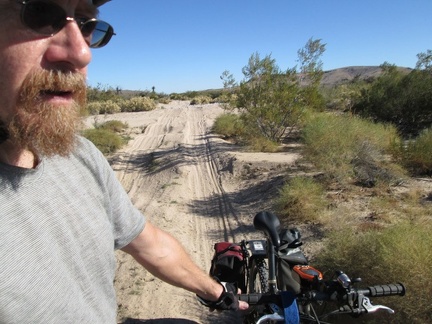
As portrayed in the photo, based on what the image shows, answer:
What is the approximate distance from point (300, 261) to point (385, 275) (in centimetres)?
176

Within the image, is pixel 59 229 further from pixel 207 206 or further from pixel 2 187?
pixel 207 206

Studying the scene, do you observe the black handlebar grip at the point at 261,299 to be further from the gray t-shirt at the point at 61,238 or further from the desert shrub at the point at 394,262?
the desert shrub at the point at 394,262

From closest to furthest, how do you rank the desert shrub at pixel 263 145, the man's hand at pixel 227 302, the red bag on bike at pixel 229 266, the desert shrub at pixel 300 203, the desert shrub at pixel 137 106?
the man's hand at pixel 227 302 < the red bag on bike at pixel 229 266 < the desert shrub at pixel 300 203 < the desert shrub at pixel 263 145 < the desert shrub at pixel 137 106

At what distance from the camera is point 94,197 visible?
1378 millimetres

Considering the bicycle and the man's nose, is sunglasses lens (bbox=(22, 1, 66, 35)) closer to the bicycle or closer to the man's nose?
the man's nose

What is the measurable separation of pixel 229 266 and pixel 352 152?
6266 millimetres

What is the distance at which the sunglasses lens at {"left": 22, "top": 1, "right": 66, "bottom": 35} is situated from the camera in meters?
0.96

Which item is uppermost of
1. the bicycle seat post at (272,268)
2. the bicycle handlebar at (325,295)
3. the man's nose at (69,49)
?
the man's nose at (69,49)

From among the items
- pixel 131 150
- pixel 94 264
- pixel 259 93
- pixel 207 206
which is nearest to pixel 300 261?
pixel 94 264

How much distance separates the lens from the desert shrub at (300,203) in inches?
227

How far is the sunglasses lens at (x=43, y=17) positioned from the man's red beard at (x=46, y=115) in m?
0.13

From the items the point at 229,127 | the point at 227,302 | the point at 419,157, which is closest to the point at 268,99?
the point at 229,127

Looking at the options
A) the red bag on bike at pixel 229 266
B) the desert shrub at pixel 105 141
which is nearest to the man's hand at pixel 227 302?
the red bag on bike at pixel 229 266

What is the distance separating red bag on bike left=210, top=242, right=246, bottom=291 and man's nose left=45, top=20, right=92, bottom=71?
149 centimetres
